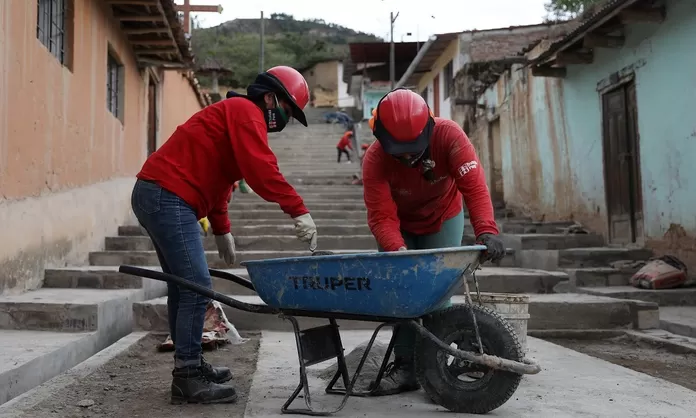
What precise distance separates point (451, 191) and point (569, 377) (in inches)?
45.7

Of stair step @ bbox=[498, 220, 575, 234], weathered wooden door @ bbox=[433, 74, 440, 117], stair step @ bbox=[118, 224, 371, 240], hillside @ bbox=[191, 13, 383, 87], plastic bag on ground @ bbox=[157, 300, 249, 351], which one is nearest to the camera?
plastic bag on ground @ bbox=[157, 300, 249, 351]

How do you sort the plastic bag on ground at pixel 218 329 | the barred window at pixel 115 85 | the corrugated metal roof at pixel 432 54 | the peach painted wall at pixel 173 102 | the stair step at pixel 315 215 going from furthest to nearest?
the corrugated metal roof at pixel 432 54 → the peach painted wall at pixel 173 102 → the stair step at pixel 315 215 → the barred window at pixel 115 85 → the plastic bag on ground at pixel 218 329

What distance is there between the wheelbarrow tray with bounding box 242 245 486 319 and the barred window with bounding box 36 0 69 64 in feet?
14.6

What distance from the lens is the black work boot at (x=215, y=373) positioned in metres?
3.25

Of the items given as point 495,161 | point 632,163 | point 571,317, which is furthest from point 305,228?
point 495,161

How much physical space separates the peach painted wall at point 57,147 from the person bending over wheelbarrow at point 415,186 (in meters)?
3.30

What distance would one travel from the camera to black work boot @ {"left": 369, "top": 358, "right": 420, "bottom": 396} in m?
3.17

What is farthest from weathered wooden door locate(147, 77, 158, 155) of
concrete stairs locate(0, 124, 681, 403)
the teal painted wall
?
the teal painted wall

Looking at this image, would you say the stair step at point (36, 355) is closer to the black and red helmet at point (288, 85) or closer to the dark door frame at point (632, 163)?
the black and red helmet at point (288, 85)

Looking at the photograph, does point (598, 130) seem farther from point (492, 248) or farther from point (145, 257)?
point (492, 248)

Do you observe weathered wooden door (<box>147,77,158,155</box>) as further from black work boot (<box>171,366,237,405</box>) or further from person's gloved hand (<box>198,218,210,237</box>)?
black work boot (<box>171,366,237,405</box>)

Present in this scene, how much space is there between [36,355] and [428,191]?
2361 mm

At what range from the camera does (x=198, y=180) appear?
3078 millimetres

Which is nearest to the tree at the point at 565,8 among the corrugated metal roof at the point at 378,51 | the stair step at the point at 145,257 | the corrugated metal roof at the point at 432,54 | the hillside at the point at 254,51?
the corrugated metal roof at the point at 432,54
